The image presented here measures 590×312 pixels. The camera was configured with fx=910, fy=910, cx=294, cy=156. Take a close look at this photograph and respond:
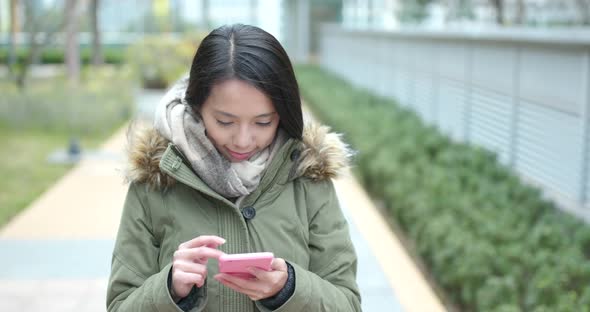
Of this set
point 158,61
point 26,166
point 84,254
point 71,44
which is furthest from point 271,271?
point 158,61

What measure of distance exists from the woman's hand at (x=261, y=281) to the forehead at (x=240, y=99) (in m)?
0.33

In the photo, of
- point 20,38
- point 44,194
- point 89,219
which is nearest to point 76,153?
point 44,194

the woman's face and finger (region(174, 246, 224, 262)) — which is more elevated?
the woman's face

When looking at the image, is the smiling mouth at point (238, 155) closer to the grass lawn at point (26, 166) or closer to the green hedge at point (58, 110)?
the grass lawn at point (26, 166)

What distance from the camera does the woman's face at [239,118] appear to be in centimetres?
190

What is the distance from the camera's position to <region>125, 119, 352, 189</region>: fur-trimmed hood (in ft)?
6.61

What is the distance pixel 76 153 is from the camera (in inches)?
420

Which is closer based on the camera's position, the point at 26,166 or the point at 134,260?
the point at 134,260

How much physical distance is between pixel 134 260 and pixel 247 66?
485 mm

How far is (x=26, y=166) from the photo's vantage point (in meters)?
10.3

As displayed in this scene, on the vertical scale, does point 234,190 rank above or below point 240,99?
below

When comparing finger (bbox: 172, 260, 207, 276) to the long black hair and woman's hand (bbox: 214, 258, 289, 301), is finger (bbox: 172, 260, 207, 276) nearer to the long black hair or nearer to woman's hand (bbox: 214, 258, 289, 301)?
woman's hand (bbox: 214, 258, 289, 301)

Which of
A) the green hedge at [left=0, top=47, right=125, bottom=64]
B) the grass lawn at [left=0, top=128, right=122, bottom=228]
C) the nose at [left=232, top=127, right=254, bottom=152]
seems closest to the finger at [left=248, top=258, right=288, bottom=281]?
the nose at [left=232, top=127, right=254, bottom=152]

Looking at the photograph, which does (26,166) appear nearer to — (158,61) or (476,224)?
(476,224)
